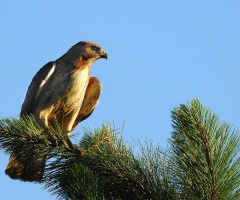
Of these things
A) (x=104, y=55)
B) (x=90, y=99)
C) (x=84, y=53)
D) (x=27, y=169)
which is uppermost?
(x=104, y=55)

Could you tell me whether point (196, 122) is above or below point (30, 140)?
above

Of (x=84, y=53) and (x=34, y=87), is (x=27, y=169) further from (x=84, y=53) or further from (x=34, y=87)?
(x=84, y=53)

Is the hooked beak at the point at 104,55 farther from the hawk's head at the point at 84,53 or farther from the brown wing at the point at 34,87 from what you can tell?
the brown wing at the point at 34,87

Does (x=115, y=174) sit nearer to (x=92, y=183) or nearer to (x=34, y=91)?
(x=92, y=183)

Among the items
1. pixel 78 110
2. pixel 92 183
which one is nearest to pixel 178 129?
pixel 92 183

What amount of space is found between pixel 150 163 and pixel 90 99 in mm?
3089

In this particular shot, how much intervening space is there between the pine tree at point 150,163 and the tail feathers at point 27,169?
0.12 m

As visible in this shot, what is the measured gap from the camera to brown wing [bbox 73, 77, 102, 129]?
6387mm

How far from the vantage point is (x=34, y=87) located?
19.2ft

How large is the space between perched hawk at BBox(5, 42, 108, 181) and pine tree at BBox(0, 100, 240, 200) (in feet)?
4.86

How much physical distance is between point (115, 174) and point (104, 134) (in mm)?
763

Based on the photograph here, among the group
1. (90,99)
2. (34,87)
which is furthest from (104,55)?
(34,87)

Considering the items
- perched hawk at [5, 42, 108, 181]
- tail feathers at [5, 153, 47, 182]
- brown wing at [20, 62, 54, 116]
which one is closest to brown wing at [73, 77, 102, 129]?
perched hawk at [5, 42, 108, 181]

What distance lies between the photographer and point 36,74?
6117mm
